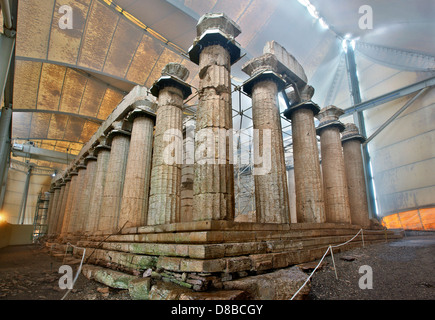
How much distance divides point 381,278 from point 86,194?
43.4ft

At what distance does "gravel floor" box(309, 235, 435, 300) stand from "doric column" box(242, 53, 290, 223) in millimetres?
1787

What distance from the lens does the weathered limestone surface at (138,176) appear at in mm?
7699

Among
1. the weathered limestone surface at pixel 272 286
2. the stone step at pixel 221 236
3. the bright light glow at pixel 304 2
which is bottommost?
the weathered limestone surface at pixel 272 286

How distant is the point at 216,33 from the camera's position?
595cm

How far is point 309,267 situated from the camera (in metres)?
4.44

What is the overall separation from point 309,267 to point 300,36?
738 inches

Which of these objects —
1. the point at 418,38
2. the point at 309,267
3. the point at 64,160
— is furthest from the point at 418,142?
the point at 64,160

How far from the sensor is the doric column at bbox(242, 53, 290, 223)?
617 cm

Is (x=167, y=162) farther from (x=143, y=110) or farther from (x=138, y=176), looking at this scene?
(x=143, y=110)

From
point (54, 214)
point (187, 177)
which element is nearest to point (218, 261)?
point (187, 177)

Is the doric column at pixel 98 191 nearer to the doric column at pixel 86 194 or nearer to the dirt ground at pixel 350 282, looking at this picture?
the doric column at pixel 86 194

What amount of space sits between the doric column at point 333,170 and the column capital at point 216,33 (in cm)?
609

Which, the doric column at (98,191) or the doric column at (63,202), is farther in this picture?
the doric column at (63,202)

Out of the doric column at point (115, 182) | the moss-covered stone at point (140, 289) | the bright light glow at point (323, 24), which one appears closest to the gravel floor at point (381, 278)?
the moss-covered stone at point (140, 289)
